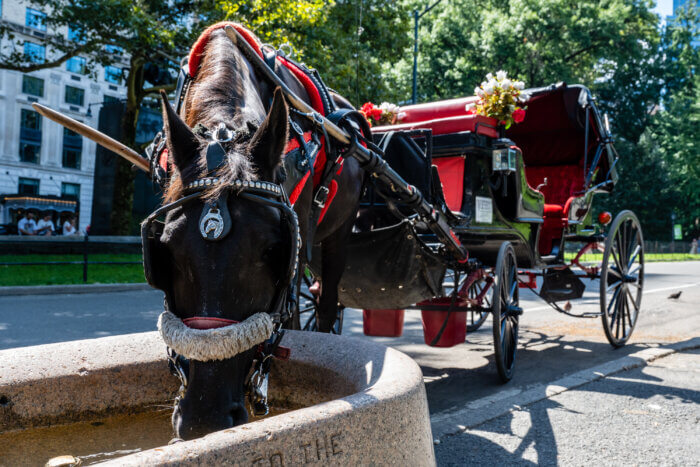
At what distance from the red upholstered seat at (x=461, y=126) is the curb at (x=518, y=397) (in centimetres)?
232

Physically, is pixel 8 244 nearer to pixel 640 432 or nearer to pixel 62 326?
pixel 62 326

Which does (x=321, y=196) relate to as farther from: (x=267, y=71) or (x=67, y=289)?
(x=67, y=289)

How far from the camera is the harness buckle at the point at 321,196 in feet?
10.7

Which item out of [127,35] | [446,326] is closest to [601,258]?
[127,35]

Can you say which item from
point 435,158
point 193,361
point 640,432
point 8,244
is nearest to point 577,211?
point 435,158

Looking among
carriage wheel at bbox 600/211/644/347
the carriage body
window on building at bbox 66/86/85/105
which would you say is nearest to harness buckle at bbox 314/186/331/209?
the carriage body

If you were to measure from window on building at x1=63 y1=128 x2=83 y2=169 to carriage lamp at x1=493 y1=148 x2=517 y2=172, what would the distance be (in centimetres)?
4227

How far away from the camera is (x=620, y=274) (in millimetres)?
6980

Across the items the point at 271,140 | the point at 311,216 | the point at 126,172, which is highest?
the point at 126,172

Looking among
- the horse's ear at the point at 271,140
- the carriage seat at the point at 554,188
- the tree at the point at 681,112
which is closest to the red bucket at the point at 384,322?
the carriage seat at the point at 554,188

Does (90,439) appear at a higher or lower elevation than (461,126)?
lower

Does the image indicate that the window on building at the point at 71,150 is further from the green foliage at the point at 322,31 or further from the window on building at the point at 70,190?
the green foliage at the point at 322,31

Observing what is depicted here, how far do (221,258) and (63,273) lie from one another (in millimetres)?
13149

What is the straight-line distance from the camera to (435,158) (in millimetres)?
5703
